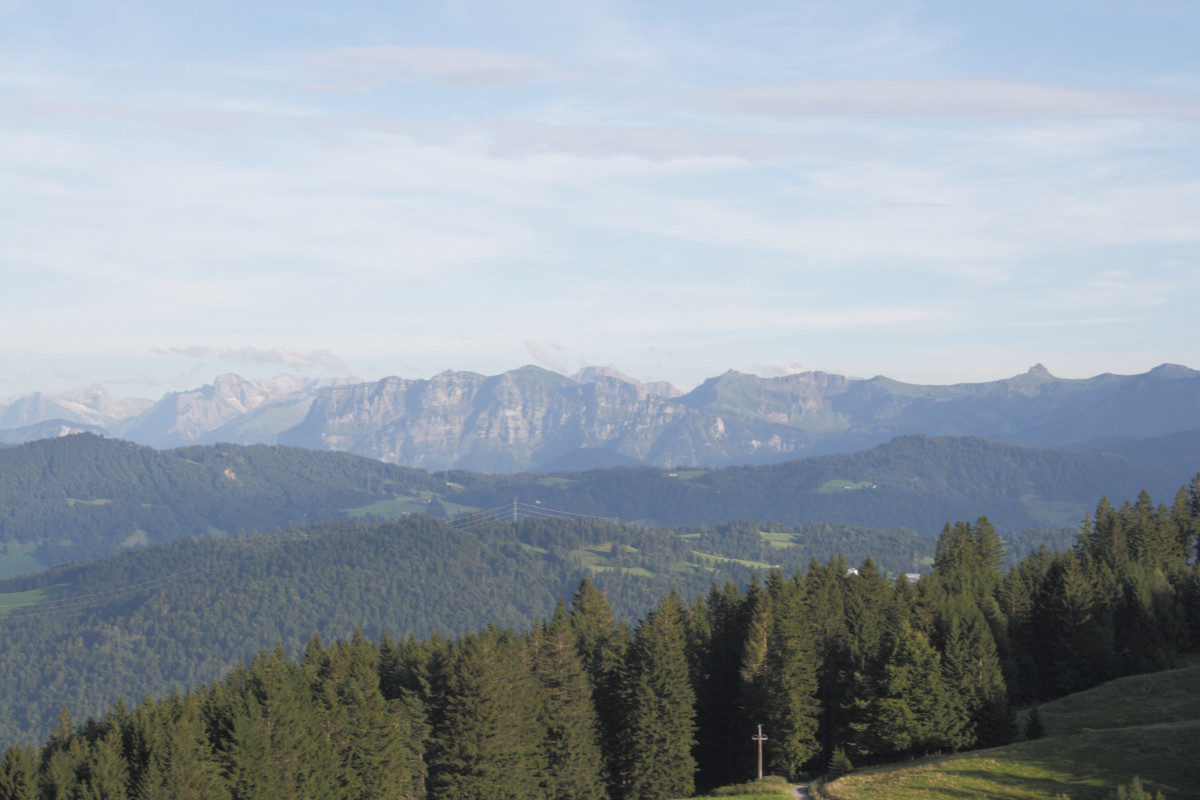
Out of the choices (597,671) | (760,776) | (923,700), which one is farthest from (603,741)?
(923,700)

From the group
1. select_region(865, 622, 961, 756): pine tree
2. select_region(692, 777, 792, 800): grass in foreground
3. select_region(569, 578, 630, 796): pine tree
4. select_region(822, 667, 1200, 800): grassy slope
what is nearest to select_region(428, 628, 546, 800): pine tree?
select_region(569, 578, 630, 796): pine tree

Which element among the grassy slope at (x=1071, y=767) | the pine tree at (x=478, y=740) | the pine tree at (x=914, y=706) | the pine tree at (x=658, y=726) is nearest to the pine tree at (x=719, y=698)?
the pine tree at (x=658, y=726)

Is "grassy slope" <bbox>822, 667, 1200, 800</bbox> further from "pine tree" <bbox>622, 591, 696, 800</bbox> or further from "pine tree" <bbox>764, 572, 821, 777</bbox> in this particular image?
"pine tree" <bbox>622, 591, 696, 800</bbox>

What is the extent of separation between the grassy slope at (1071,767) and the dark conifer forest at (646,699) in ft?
21.1

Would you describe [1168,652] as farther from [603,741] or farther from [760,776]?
[603,741]

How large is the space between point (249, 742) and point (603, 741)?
30.8m

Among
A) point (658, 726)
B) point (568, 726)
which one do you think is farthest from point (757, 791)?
point (568, 726)

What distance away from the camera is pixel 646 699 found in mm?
84250

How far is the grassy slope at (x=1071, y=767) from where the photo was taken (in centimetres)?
6328

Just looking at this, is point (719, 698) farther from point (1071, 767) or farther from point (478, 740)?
point (1071, 767)

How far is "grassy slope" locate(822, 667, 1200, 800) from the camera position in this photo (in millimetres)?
63281

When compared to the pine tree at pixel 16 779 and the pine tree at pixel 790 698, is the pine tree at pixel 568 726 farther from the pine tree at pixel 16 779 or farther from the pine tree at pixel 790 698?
the pine tree at pixel 16 779

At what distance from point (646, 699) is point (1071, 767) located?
104 feet

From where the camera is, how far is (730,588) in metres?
104
